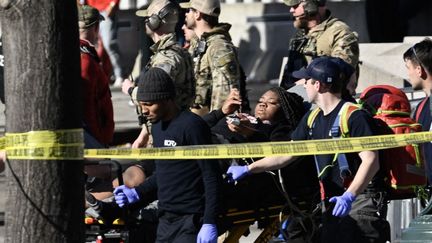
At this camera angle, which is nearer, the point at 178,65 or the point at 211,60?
the point at 178,65

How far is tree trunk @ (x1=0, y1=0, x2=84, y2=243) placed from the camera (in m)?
5.52

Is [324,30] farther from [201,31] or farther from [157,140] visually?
[157,140]

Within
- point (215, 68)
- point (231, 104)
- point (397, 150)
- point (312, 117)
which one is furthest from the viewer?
point (215, 68)

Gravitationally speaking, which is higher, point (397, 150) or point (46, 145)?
point (46, 145)

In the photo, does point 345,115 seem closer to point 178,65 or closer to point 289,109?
point 289,109

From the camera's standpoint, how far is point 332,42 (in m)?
10.3

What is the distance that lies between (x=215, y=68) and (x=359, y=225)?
2.39 meters

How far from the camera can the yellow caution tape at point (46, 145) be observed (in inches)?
222

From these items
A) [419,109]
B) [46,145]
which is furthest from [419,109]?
[46,145]

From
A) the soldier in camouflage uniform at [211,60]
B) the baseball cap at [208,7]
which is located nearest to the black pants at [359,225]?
Answer: the soldier in camouflage uniform at [211,60]

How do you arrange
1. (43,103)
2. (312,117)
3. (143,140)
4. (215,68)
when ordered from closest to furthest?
(43,103)
(312,117)
(215,68)
(143,140)

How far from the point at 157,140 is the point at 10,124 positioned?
1.97 m

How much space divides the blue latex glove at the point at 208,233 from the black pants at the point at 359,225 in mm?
669

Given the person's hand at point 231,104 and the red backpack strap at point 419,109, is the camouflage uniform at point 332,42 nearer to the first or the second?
the person's hand at point 231,104
